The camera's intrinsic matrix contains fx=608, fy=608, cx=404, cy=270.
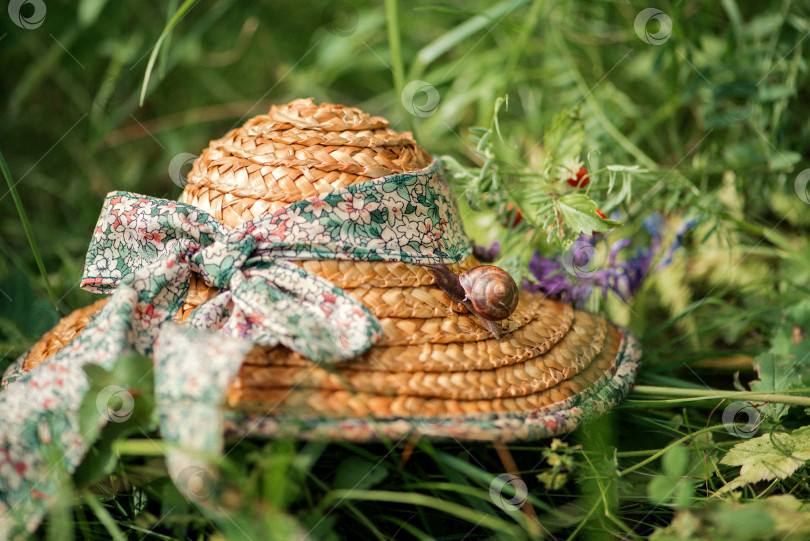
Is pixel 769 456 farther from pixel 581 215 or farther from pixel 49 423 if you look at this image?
pixel 49 423

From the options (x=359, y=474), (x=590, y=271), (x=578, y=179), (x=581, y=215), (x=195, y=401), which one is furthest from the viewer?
(x=590, y=271)

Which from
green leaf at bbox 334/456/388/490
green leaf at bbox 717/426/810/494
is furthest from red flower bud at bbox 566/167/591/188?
green leaf at bbox 334/456/388/490

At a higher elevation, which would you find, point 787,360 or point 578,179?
point 578,179

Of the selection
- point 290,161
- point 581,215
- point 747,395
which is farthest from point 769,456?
point 290,161

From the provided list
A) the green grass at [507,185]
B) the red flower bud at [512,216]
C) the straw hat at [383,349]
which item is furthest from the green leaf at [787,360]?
the red flower bud at [512,216]

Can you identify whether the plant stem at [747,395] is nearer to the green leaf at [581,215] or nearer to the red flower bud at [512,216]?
the green leaf at [581,215]

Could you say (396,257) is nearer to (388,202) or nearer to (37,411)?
(388,202)
